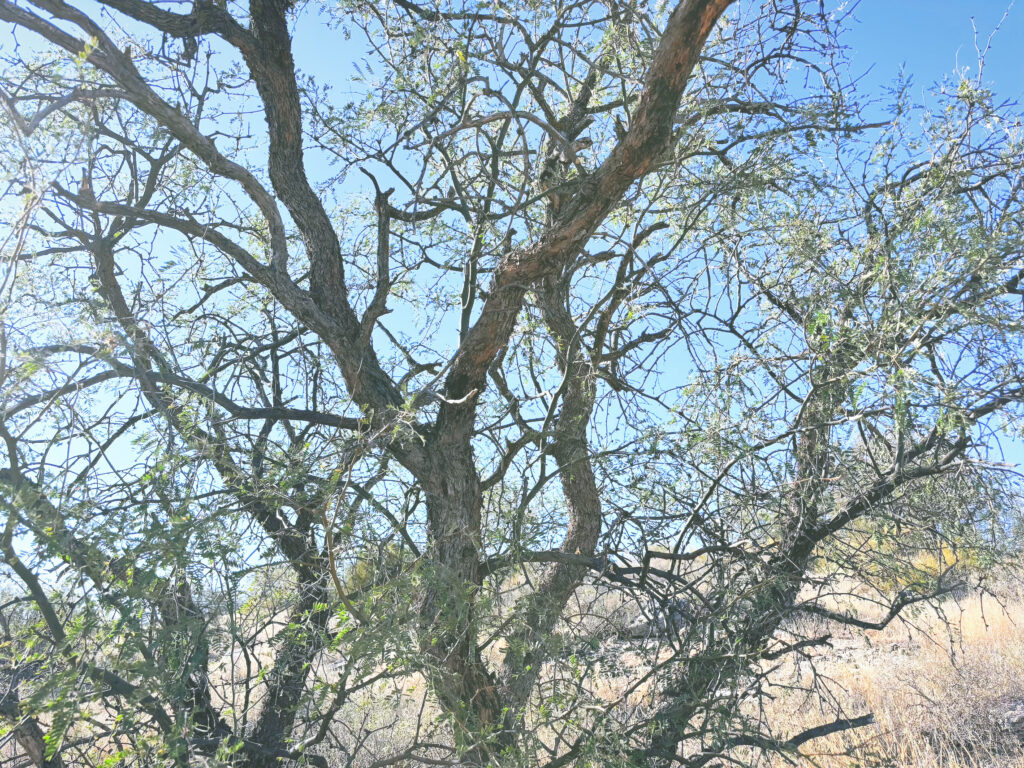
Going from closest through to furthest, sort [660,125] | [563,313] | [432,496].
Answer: [660,125] < [432,496] < [563,313]

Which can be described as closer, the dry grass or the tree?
the tree

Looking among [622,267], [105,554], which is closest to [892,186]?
[622,267]

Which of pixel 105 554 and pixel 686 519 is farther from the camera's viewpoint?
pixel 686 519

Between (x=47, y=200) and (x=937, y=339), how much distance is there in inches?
171

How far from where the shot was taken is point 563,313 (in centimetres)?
500

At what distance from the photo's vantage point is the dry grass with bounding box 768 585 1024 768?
614cm

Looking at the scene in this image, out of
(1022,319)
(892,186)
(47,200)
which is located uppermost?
(47,200)

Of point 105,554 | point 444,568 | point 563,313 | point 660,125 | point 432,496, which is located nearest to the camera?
point 105,554

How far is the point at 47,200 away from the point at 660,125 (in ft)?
9.71

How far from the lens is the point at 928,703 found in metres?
7.08

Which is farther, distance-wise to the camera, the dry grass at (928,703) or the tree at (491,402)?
the dry grass at (928,703)

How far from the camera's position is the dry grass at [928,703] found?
614 cm

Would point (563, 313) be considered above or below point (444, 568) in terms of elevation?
above

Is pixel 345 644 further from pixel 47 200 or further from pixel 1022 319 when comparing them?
pixel 1022 319
